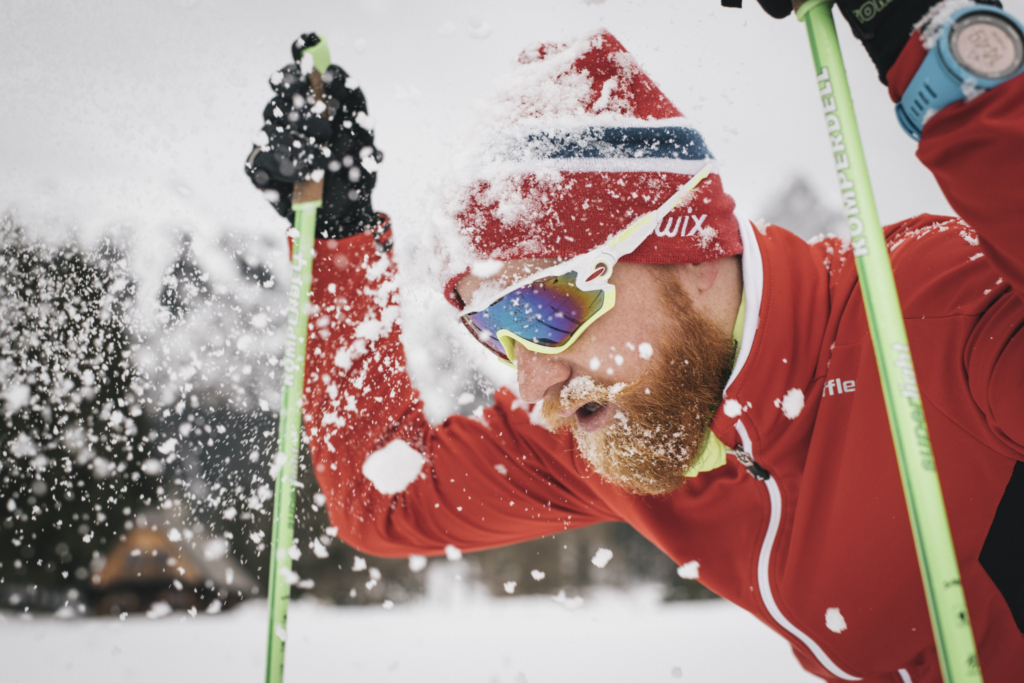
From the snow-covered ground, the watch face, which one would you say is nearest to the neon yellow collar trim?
the watch face

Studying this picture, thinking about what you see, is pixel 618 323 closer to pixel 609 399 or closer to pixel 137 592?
pixel 609 399

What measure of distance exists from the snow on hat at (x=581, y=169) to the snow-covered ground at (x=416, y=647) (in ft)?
8.69

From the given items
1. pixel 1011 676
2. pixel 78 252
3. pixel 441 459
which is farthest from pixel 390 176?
pixel 1011 676

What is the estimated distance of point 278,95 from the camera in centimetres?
193

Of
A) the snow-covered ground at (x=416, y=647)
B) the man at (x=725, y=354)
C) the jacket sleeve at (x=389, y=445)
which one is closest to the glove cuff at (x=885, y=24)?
the man at (x=725, y=354)

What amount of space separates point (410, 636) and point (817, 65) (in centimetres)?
398

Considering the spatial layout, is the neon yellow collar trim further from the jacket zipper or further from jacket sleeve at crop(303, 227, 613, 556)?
jacket sleeve at crop(303, 227, 613, 556)

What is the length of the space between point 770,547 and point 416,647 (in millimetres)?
2848

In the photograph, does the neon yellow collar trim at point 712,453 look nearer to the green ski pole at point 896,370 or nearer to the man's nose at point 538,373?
the man's nose at point 538,373

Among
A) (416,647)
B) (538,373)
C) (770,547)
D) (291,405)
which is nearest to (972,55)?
(538,373)

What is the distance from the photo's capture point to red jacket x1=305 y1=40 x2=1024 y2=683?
3.22ft

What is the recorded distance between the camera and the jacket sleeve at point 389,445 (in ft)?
6.87

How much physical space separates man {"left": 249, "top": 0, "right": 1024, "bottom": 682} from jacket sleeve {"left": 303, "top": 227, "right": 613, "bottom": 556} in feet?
1.05

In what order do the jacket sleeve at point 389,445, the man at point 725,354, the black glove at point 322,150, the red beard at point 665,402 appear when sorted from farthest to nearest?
the jacket sleeve at point 389,445, the black glove at point 322,150, the red beard at point 665,402, the man at point 725,354
